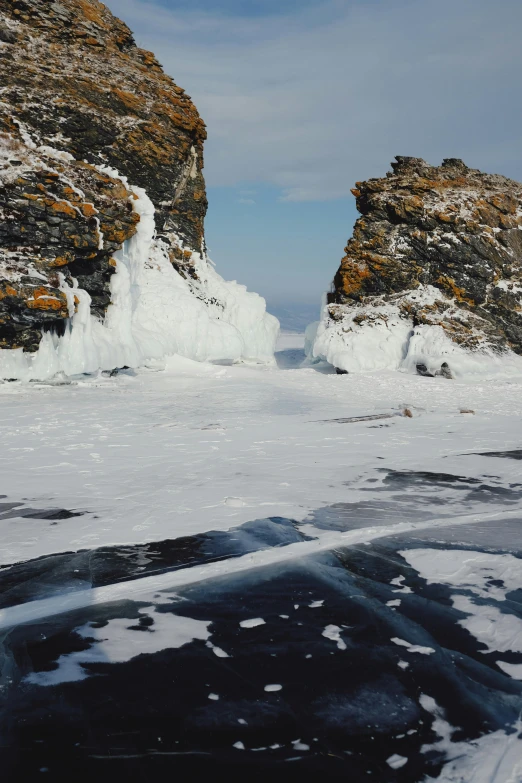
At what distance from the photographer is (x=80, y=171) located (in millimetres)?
15516

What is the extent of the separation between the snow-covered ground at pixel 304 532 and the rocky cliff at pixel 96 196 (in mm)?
4191

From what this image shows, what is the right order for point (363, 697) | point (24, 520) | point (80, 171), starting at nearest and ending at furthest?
point (363, 697) → point (24, 520) → point (80, 171)

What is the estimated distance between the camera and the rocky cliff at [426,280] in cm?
1959

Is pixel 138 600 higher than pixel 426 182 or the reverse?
the reverse

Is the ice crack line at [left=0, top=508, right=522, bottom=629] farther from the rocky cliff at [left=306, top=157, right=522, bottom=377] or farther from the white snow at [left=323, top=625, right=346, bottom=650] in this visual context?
the rocky cliff at [left=306, top=157, right=522, bottom=377]

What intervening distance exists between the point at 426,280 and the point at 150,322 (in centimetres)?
1048

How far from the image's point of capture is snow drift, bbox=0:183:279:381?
46.3 feet

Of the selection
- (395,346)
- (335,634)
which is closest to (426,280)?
(395,346)

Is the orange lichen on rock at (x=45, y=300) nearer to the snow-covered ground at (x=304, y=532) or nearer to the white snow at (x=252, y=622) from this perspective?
the snow-covered ground at (x=304, y=532)

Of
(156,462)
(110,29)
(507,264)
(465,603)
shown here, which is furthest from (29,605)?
(110,29)

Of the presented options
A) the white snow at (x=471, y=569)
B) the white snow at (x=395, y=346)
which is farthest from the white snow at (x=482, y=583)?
the white snow at (x=395, y=346)

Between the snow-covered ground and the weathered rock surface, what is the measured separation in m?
4.97

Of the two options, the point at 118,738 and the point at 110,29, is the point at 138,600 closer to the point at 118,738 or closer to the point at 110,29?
the point at 118,738

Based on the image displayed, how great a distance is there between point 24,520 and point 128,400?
7.38 metres
